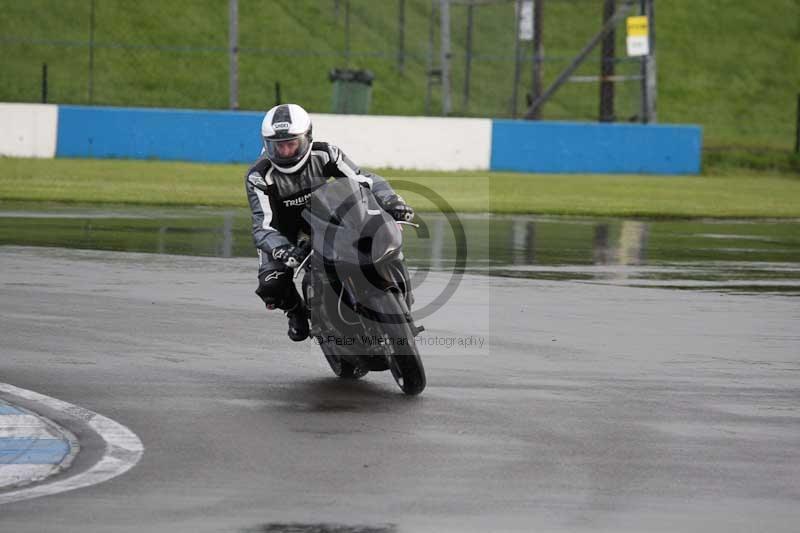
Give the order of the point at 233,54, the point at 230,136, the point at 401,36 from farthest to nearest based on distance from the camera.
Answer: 1. the point at 401,36
2. the point at 233,54
3. the point at 230,136

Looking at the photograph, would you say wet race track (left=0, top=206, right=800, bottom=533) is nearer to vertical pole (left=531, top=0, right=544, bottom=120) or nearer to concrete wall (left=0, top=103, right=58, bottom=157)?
concrete wall (left=0, top=103, right=58, bottom=157)

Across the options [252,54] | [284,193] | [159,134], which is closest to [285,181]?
[284,193]

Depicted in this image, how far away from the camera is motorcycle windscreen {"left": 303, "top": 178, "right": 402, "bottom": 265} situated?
29.7ft

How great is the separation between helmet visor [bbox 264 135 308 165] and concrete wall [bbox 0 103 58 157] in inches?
815

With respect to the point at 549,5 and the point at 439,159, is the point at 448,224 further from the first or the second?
the point at 549,5

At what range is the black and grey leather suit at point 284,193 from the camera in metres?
9.59

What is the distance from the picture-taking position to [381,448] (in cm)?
770

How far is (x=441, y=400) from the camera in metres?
9.08

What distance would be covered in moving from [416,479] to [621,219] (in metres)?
16.8

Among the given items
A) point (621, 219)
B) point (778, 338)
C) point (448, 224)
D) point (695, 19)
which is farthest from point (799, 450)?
point (695, 19)

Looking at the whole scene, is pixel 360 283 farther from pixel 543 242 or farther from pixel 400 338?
pixel 543 242

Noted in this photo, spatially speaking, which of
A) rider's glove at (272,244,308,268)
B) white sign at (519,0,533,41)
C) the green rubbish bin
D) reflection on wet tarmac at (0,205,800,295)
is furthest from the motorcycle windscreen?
white sign at (519,0,533,41)

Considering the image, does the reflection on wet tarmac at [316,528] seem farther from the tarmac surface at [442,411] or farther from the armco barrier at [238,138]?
the armco barrier at [238,138]

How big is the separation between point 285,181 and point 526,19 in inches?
1211
